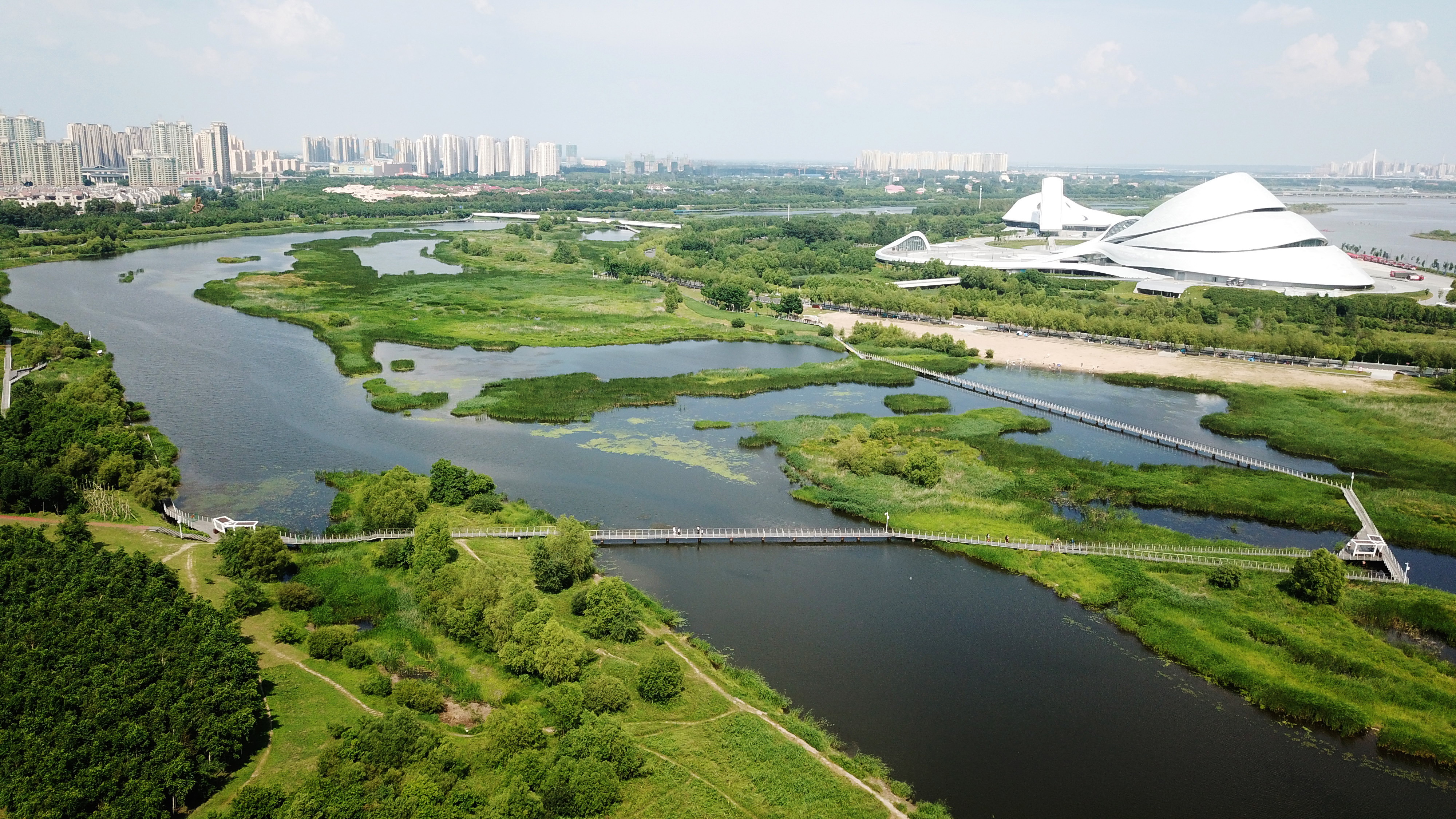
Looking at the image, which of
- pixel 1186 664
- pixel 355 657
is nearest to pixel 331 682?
pixel 355 657

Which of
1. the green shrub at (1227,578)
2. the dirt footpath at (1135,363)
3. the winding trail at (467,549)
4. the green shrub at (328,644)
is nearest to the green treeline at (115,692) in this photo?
the green shrub at (328,644)

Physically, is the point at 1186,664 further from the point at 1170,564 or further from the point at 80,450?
the point at 80,450

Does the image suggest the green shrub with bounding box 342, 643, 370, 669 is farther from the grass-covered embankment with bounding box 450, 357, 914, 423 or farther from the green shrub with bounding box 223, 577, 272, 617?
the grass-covered embankment with bounding box 450, 357, 914, 423

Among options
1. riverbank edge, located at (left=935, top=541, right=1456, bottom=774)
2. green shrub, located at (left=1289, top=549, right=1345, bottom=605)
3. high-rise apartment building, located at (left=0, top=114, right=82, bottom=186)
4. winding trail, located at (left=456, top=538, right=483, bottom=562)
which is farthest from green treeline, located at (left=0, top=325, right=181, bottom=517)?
high-rise apartment building, located at (left=0, top=114, right=82, bottom=186)

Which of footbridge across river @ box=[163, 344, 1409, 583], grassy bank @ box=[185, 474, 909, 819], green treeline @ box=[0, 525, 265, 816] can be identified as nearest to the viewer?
green treeline @ box=[0, 525, 265, 816]

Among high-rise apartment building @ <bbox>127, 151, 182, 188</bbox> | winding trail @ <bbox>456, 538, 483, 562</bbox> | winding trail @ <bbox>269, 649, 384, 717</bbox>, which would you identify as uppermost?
high-rise apartment building @ <bbox>127, 151, 182, 188</bbox>

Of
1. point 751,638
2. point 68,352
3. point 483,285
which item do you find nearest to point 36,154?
point 483,285

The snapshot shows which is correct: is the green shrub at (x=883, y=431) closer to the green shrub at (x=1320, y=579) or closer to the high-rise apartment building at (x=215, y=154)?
the green shrub at (x=1320, y=579)

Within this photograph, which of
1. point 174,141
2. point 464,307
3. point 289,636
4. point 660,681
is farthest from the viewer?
point 174,141
